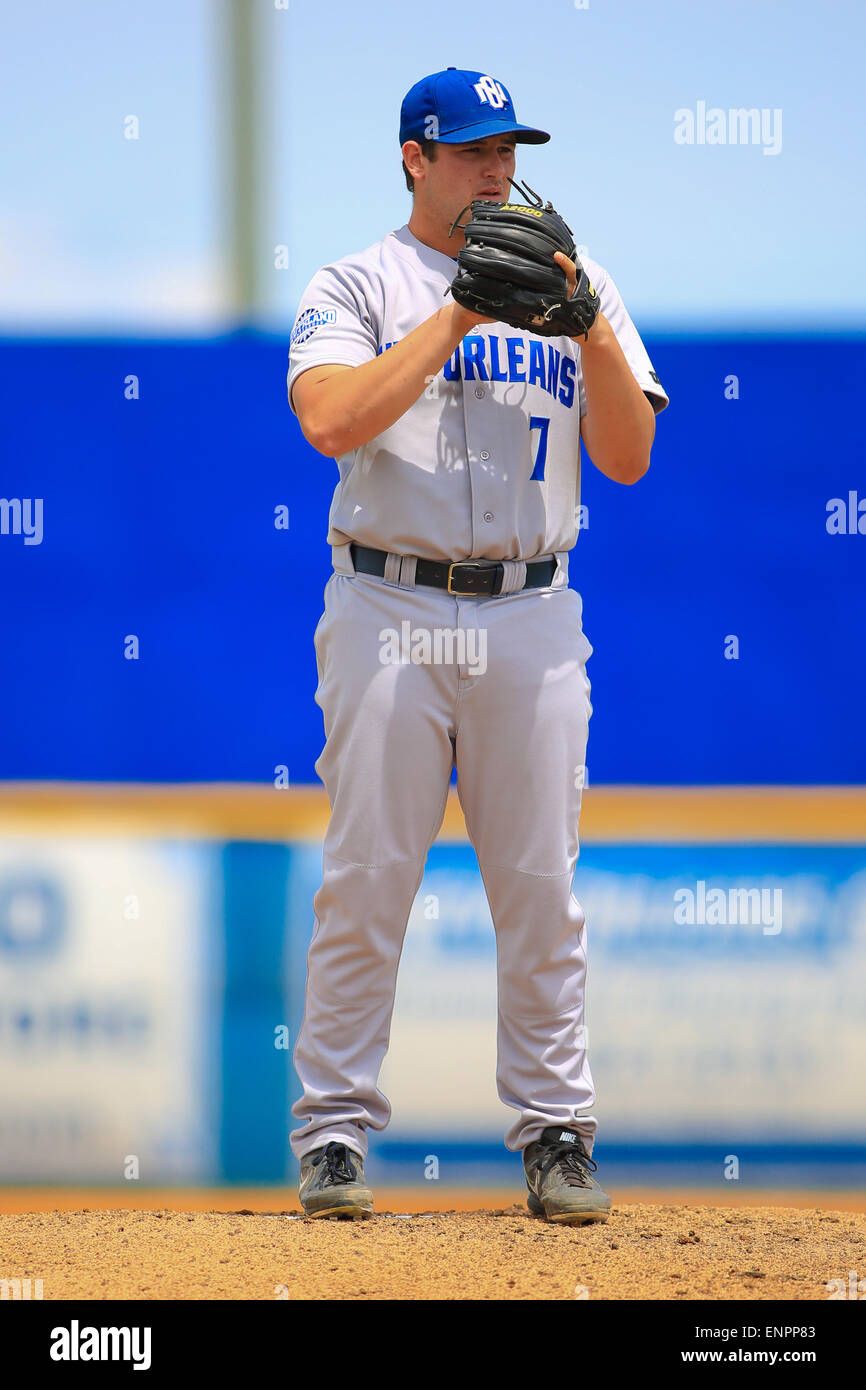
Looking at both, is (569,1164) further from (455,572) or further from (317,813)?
(317,813)

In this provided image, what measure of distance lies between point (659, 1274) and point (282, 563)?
1.55 m

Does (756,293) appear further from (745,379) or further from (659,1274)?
(659,1274)

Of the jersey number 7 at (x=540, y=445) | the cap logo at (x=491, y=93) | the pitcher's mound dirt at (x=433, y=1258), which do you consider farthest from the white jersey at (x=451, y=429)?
the pitcher's mound dirt at (x=433, y=1258)

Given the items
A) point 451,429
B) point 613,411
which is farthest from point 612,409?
point 451,429

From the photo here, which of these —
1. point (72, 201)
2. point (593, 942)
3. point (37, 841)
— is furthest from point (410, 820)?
point (72, 201)

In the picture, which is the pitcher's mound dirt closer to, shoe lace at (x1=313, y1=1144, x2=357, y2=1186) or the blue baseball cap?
shoe lace at (x1=313, y1=1144, x2=357, y2=1186)

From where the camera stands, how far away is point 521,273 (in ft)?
6.72

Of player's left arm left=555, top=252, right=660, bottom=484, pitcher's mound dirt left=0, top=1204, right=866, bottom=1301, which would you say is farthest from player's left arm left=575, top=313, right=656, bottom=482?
pitcher's mound dirt left=0, top=1204, right=866, bottom=1301

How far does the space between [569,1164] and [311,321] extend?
1.23 meters

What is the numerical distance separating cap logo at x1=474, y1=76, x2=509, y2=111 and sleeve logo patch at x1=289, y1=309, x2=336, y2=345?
1.19 feet

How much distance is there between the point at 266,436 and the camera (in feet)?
10.1

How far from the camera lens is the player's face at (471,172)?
229 cm

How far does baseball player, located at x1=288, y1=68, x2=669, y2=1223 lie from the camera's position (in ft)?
7.28

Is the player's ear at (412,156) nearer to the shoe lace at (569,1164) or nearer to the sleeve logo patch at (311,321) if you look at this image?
the sleeve logo patch at (311,321)
